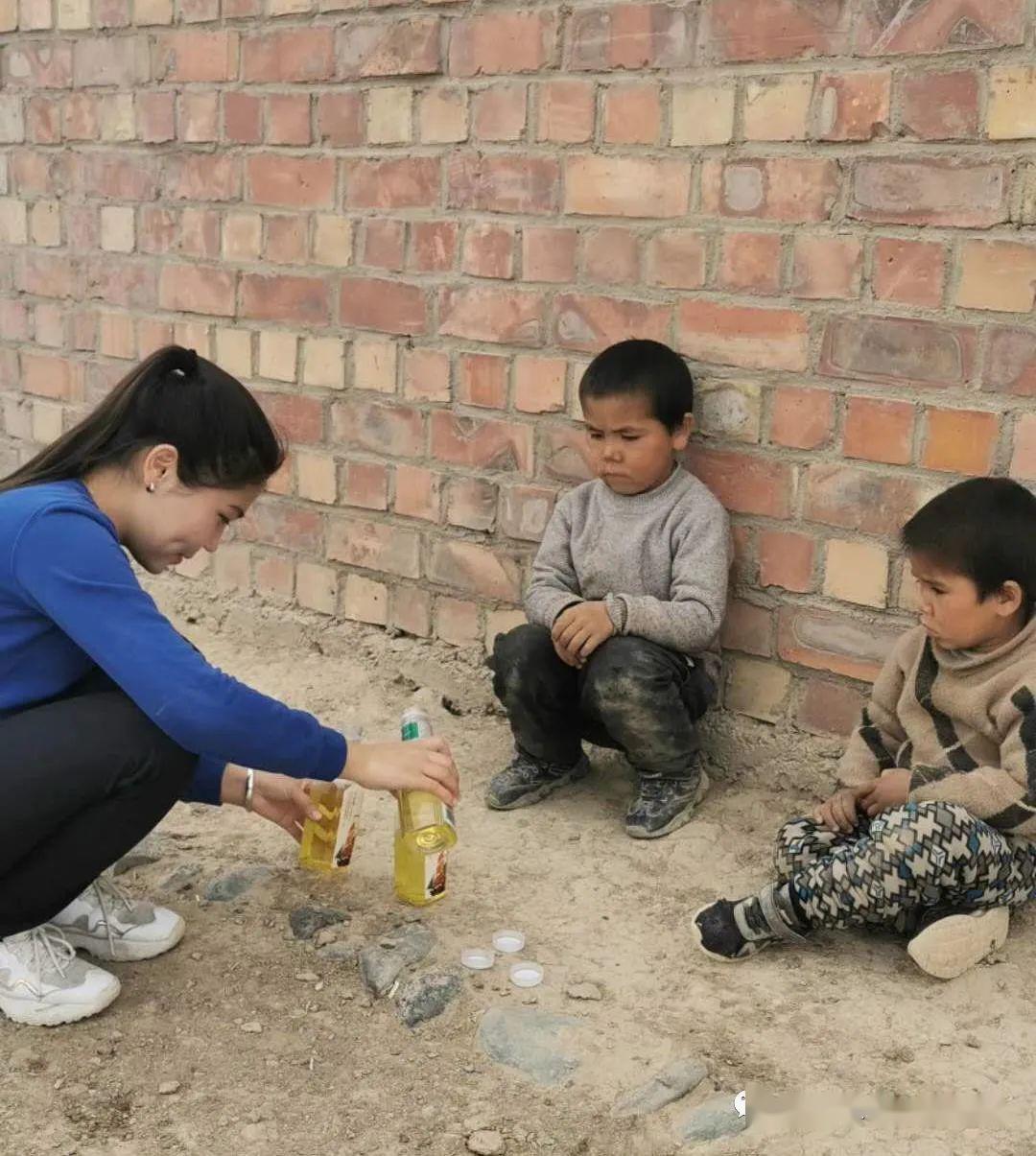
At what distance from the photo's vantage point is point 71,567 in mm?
2141

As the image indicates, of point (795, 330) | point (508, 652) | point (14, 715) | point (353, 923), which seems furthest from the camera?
point (508, 652)

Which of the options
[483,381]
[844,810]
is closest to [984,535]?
[844,810]

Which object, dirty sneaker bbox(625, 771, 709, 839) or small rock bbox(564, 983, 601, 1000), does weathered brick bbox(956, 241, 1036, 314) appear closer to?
dirty sneaker bbox(625, 771, 709, 839)

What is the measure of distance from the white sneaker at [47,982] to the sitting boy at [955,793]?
1.08 metres

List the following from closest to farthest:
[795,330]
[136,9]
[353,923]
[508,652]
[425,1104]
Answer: [425,1104], [353,923], [795,330], [508,652], [136,9]

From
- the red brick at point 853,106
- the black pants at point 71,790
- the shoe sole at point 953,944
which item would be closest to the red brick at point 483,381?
the red brick at point 853,106

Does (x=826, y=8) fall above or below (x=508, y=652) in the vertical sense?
above

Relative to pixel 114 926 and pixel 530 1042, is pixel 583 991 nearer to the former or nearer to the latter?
pixel 530 1042

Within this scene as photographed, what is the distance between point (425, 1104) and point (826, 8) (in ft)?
7.22

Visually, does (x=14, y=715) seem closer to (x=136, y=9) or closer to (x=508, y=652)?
(x=508, y=652)

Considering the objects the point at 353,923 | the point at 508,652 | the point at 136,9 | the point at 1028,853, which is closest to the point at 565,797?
the point at 508,652

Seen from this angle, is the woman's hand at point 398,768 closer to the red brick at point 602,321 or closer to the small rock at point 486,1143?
the small rock at point 486,1143

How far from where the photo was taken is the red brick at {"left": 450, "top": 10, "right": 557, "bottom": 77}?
3.21 meters

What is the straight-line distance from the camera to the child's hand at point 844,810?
8.86 feet
